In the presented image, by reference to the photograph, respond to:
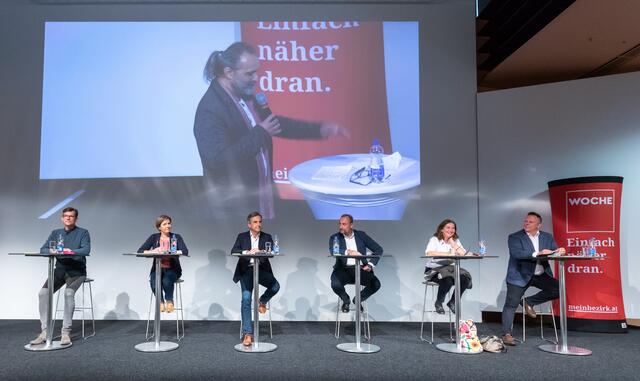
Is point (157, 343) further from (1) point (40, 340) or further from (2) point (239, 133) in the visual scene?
(2) point (239, 133)

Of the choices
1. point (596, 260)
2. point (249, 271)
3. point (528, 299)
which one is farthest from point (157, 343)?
point (596, 260)

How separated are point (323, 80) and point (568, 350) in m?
3.96

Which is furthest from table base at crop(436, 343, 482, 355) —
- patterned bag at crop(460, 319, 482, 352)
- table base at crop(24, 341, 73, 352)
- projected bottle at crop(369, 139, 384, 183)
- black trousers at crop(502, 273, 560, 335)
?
table base at crop(24, 341, 73, 352)

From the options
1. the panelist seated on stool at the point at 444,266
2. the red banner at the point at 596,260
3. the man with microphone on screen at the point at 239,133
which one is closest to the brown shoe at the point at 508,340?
the panelist seated on stool at the point at 444,266

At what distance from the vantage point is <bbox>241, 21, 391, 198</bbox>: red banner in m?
6.19

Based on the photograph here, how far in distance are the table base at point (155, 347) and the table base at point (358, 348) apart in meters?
1.44

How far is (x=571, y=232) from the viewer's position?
5344mm

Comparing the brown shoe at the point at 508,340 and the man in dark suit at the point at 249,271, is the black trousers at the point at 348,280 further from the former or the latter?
the brown shoe at the point at 508,340

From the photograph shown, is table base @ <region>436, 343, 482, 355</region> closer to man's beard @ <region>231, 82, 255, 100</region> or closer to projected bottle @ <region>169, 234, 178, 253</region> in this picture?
projected bottle @ <region>169, 234, 178, 253</region>

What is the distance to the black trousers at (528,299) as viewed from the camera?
4.70 metres

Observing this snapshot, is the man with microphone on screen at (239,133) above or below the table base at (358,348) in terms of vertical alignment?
above

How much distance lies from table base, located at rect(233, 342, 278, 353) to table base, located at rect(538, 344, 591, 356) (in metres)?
2.34

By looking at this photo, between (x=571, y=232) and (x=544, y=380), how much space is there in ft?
7.96

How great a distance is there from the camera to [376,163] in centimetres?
616
